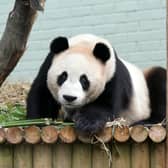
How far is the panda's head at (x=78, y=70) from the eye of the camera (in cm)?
526

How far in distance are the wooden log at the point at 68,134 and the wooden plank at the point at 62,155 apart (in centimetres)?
9

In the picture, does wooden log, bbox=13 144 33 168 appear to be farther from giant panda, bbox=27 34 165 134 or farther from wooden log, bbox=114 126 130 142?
wooden log, bbox=114 126 130 142

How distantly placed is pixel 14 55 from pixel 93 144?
809 millimetres

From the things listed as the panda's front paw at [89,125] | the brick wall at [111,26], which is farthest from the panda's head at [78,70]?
the brick wall at [111,26]

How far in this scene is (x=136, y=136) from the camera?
4.50m

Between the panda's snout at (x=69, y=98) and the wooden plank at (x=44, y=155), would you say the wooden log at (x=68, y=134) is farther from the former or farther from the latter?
the panda's snout at (x=69, y=98)

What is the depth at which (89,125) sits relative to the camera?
4.78 m

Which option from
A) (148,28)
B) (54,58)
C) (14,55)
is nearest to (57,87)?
(54,58)

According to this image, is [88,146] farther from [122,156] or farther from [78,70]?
[78,70]

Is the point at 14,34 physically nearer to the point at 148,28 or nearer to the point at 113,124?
the point at 113,124

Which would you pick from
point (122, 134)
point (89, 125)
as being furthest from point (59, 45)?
point (122, 134)

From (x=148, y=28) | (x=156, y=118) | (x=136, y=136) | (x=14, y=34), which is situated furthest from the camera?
(x=148, y=28)

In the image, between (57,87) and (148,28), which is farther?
(148,28)

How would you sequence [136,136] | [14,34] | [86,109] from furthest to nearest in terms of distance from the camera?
[86,109]
[14,34]
[136,136]
